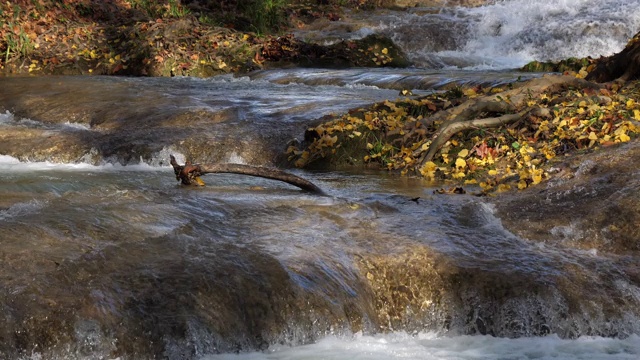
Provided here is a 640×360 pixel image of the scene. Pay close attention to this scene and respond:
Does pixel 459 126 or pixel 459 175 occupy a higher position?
pixel 459 126

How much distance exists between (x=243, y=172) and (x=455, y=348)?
7.15 feet

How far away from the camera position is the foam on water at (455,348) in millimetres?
3469

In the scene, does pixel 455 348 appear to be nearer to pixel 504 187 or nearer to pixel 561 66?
pixel 504 187

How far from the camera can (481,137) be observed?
705 cm

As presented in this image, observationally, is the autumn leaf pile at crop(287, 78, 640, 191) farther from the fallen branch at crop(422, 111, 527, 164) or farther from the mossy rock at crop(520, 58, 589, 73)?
the mossy rock at crop(520, 58, 589, 73)

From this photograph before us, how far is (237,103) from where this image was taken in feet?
30.8

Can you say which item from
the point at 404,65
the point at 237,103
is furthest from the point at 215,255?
the point at 404,65

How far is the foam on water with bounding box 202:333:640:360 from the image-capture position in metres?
3.47

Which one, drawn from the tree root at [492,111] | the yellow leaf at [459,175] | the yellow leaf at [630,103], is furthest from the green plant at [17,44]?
the yellow leaf at [630,103]

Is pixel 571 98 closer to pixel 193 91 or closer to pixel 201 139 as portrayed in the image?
pixel 201 139

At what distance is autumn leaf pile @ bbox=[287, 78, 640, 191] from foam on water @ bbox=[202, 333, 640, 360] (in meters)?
2.14

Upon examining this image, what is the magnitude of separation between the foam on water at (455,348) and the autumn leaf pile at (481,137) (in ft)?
7.02

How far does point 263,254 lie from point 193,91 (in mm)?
7130

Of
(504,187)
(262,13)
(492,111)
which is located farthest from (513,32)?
(504,187)
